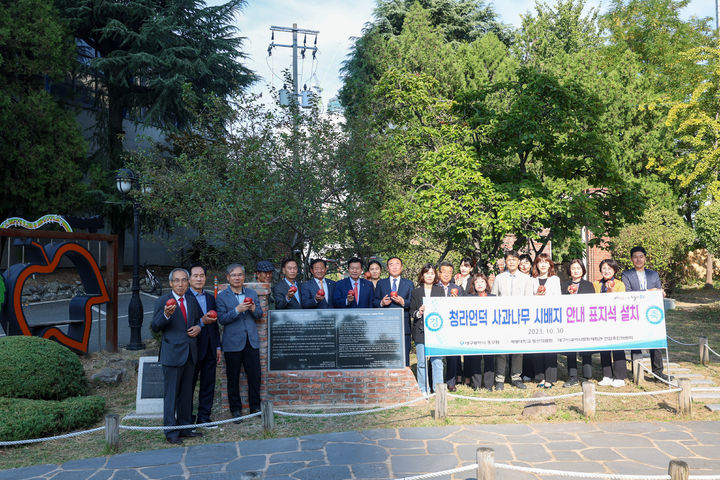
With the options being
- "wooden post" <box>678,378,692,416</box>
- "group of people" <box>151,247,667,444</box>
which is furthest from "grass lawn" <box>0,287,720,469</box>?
"group of people" <box>151,247,667,444</box>

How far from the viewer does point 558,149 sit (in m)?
11.5

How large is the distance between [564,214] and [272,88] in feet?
21.9

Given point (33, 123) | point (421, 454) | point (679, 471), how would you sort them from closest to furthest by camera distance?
point (679, 471), point (421, 454), point (33, 123)

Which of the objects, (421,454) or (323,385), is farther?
(323,385)

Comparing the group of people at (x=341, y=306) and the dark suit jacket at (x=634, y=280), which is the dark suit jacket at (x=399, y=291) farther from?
the dark suit jacket at (x=634, y=280)

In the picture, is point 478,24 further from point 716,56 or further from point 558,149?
point 558,149

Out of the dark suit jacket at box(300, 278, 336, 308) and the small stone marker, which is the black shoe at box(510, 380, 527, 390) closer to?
the dark suit jacket at box(300, 278, 336, 308)

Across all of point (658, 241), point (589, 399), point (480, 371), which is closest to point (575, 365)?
point (480, 371)

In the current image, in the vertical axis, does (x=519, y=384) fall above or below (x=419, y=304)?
below

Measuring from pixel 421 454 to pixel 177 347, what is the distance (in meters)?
2.93

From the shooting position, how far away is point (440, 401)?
22.1ft

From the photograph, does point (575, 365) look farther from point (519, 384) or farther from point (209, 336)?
point (209, 336)

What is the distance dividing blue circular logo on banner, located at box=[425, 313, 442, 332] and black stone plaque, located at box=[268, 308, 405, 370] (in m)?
0.39

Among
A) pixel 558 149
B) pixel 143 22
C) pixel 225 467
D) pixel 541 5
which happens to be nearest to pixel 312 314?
pixel 225 467
